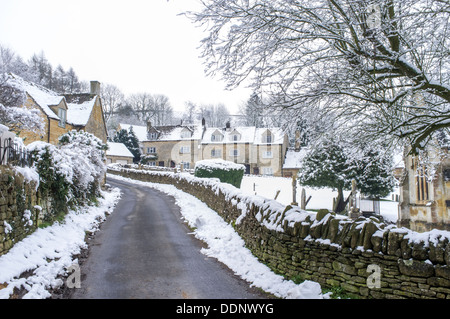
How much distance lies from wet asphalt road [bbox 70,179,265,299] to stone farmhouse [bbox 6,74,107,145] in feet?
40.3

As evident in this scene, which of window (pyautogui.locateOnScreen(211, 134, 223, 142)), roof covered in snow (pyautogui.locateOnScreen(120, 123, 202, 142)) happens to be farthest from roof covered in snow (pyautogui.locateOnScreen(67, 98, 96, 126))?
roof covered in snow (pyautogui.locateOnScreen(120, 123, 202, 142))

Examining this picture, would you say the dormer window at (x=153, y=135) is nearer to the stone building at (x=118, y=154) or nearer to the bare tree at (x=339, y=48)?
the stone building at (x=118, y=154)

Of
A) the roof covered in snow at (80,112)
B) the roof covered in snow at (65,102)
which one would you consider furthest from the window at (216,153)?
the roof covered in snow at (80,112)

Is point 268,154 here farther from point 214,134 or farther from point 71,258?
point 71,258

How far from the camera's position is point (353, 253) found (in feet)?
17.8

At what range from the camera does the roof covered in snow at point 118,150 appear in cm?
5103

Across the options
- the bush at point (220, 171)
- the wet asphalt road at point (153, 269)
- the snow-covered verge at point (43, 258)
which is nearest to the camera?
the snow-covered verge at point (43, 258)

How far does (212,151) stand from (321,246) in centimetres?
4721

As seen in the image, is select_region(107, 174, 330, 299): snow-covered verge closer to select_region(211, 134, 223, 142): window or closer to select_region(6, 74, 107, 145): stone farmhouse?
select_region(6, 74, 107, 145): stone farmhouse

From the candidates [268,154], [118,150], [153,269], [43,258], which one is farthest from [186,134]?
[153,269]

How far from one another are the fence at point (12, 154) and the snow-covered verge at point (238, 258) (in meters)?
5.74

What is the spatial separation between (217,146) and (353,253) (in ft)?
157

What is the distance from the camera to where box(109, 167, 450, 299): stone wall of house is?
4629mm
